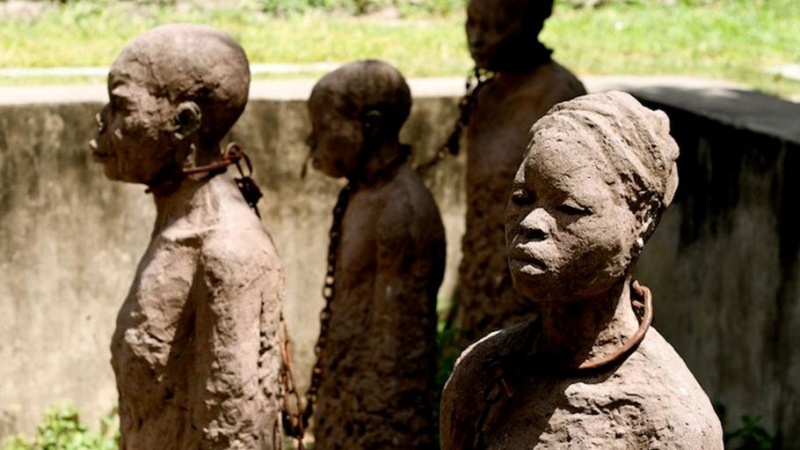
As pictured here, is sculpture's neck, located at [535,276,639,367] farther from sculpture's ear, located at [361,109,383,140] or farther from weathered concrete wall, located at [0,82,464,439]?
weathered concrete wall, located at [0,82,464,439]

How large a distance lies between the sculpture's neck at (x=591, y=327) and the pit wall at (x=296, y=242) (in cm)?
358

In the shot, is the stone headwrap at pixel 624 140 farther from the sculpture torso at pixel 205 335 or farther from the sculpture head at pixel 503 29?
the sculpture head at pixel 503 29

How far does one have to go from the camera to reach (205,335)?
517 cm

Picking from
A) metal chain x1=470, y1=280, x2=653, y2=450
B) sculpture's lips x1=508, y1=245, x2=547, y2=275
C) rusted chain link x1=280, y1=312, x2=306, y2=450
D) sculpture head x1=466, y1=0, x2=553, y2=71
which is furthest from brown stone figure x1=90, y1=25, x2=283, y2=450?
sculpture head x1=466, y1=0, x2=553, y2=71

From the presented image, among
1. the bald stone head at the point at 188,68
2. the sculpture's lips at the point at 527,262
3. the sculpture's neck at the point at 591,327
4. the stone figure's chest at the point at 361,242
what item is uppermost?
the bald stone head at the point at 188,68

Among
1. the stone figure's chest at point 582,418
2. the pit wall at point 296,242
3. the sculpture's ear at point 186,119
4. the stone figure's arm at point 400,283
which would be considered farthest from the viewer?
the pit wall at point 296,242

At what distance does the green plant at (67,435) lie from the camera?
790 centimetres

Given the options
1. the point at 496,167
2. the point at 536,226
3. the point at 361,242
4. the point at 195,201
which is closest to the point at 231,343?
the point at 195,201

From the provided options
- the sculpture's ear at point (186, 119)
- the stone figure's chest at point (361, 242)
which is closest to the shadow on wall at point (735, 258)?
the stone figure's chest at point (361, 242)

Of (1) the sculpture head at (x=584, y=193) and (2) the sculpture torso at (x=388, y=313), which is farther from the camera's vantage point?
(2) the sculpture torso at (x=388, y=313)

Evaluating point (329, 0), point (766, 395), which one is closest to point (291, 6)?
point (329, 0)

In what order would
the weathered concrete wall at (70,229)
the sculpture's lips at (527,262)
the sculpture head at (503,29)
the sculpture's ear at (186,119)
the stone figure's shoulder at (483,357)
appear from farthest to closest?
the weathered concrete wall at (70,229), the sculpture head at (503,29), the sculpture's ear at (186,119), the stone figure's shoulder at (483,357), the sculpture's lips at (527,262)

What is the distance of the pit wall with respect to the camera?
304 inches

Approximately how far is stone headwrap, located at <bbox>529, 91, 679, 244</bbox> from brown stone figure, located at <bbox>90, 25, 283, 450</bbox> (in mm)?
1584
